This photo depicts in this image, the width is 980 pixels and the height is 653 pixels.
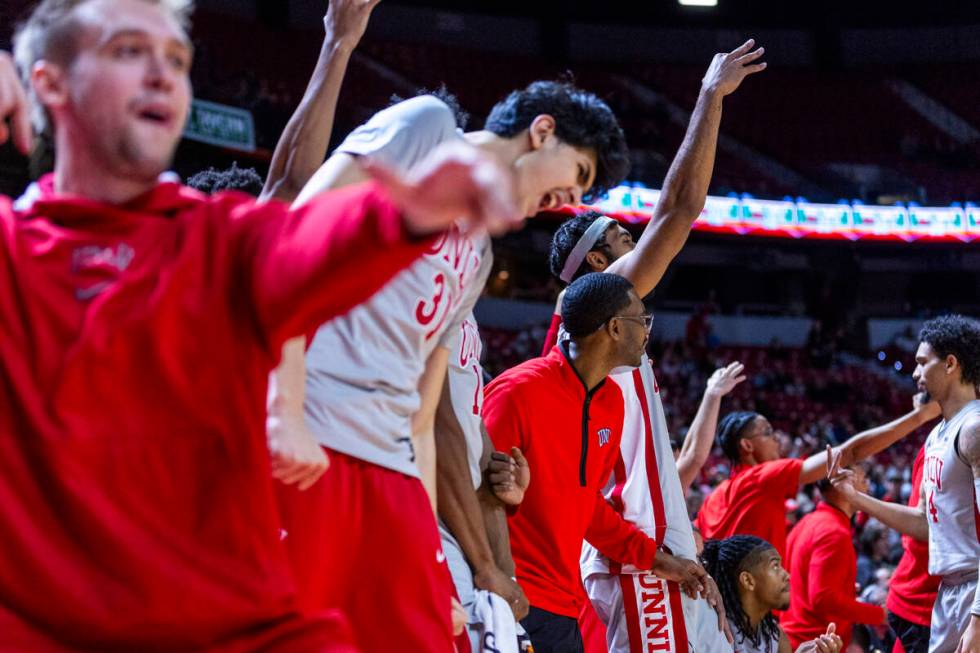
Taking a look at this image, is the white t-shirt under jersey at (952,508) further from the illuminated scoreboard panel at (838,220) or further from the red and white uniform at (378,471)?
the illuminated scoreboard panel at (838,220)

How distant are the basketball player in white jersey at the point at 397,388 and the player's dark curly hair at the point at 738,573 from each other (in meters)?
3.10

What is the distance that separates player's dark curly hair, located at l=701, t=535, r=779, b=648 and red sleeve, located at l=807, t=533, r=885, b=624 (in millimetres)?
692

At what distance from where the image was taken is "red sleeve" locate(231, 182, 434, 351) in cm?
144

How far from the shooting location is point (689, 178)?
173 inches

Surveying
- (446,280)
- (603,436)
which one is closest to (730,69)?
(603,436)

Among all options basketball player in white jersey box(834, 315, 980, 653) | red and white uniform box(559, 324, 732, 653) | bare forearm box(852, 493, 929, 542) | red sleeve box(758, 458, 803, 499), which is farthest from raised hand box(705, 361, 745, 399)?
red and white uniform box(559, 324, 732, 653)

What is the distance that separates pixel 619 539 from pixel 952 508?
6.54ft

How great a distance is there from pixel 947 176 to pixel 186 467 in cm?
2673

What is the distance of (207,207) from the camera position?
1688 mm

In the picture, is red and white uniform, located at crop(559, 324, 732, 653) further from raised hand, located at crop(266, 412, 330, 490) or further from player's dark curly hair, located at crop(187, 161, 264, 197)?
raised hand, located at crop(266, 412, 330, 490)

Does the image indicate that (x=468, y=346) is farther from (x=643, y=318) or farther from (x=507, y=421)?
(x=643, y=318)

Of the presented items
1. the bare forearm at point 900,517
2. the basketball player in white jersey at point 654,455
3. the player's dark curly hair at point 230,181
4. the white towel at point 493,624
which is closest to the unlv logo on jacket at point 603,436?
the basketball player in white jersey at point 654,455

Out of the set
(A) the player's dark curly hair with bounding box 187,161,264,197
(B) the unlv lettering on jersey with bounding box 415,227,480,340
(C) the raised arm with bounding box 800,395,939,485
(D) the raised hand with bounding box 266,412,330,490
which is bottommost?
(C) the raised arm with bounding box 800,395,939,485

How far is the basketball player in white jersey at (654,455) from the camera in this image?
14.3 feet
